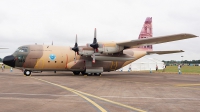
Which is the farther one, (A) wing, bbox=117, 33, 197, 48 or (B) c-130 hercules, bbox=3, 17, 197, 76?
(B) c-130 hercules, bbox=3, 17, 197, 76

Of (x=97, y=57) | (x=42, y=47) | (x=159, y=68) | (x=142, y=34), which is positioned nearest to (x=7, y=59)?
(x=42, y=47)

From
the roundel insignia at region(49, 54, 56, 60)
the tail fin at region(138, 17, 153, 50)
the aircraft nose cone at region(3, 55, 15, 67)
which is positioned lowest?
the aircraft nose cone at region(3, 55, 15, 67)

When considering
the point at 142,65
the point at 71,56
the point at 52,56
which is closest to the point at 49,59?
the point at 52,56

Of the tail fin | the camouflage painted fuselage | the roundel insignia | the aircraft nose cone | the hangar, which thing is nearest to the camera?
the aircraft nose cone

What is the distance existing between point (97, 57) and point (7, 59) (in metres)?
11.5

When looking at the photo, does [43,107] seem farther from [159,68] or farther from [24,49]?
[159,68]

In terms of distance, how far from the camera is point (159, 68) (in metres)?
66.6

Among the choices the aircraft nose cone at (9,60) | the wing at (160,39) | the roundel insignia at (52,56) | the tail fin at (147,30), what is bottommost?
the aircraft nose cone at (9,60)

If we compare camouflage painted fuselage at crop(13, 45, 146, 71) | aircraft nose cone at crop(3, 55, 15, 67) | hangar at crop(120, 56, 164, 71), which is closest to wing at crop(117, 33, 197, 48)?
camouflage painted fuselage at crop(13, 45, 146, 71)

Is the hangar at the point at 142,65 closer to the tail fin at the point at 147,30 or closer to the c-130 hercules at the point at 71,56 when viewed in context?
the tail fin at the point at 147,30

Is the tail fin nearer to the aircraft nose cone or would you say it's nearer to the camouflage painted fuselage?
the camouflage painted fuselage

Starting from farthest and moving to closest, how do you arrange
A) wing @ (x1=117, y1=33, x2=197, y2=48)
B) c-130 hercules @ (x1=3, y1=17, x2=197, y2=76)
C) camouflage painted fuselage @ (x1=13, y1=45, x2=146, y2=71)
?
1. camouflage painted fuselage @ (x1=13, y1=45, x2=146, y2=71)
2. c-130 hercules @ (x1=3, y1=17, x2=197, y2=76)
3. wing @ (x1=117, y1=33, x2=197, y2=48)

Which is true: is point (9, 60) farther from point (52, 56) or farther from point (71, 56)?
point (71, 56)

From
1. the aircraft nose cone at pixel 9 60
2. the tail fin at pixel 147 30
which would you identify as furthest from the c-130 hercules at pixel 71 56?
the tail fin at pixel 147 30
